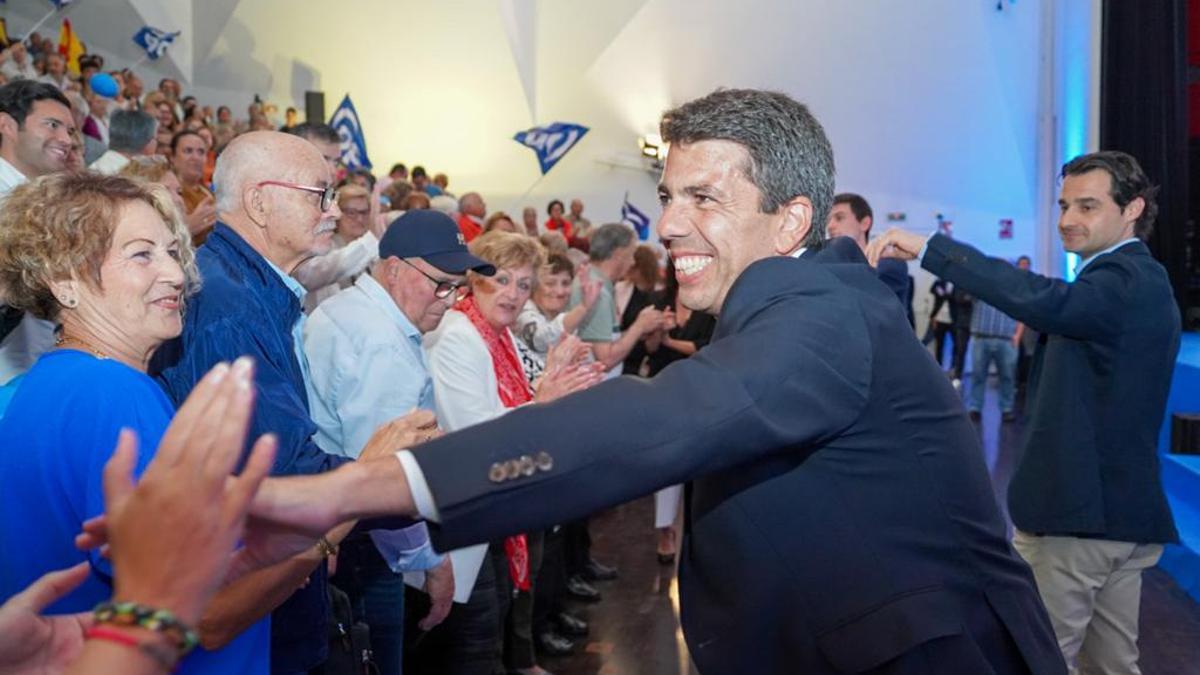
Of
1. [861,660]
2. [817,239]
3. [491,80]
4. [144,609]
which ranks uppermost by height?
[491,80]

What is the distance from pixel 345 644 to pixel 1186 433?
497 centimetres

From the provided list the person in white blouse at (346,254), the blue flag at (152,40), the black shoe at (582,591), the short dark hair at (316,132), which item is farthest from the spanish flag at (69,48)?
the black shoe at (582,591)

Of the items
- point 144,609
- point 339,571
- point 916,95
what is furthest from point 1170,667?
point 916,95

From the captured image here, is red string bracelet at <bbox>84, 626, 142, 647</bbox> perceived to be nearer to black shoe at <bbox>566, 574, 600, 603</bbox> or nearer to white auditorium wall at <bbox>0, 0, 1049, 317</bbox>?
black shoe at <bbox>566, 574, 600, 603</bbox>

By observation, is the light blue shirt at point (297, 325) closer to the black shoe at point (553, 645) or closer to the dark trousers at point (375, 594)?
the dark trousers at point (375, 594)

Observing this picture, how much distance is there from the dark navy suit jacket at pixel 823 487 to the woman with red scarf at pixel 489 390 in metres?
1.56

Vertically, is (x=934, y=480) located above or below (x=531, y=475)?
below

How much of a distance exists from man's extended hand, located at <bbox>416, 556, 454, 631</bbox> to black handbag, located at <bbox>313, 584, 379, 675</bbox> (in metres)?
0.24

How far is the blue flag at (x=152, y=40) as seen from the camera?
41.7 ft

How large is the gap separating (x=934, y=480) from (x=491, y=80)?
611 inches

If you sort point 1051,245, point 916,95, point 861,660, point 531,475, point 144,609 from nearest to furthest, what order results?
point 144,609 < point 531,475 < point 861,660 < point 1051,245 < point 916,95

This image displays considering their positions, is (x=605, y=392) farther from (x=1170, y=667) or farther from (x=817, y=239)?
(x=1170, y=667)

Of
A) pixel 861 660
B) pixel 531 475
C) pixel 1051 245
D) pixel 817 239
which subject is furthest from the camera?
pixel 1051 245

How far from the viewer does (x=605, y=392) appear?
118cm
